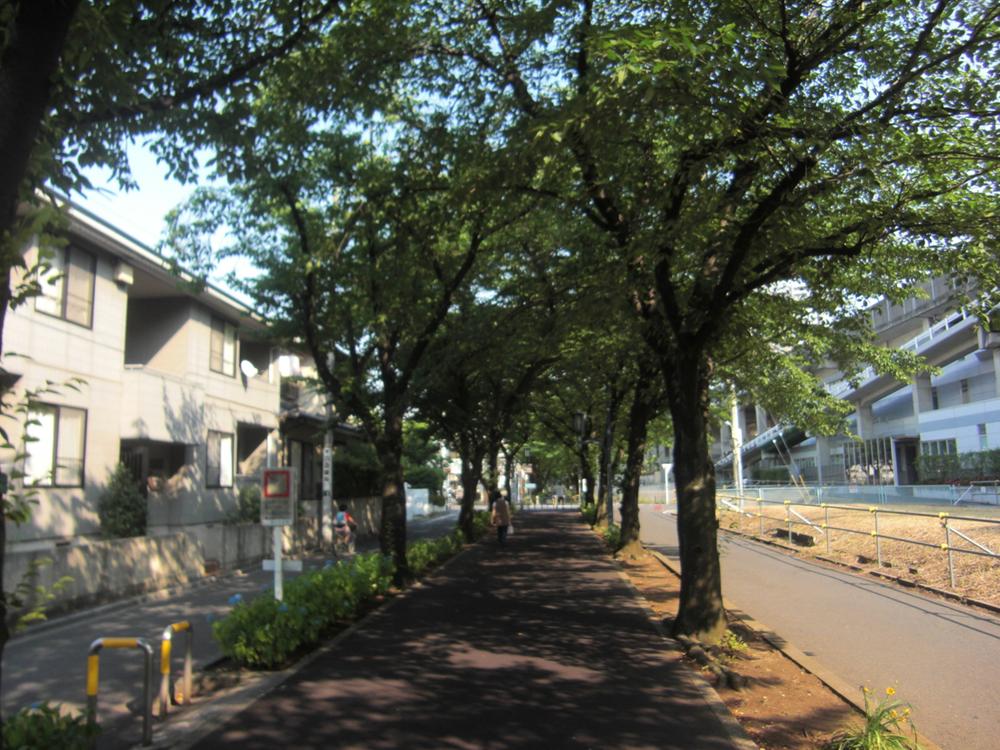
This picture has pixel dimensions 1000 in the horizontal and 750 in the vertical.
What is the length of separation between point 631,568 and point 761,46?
12480 millimetres

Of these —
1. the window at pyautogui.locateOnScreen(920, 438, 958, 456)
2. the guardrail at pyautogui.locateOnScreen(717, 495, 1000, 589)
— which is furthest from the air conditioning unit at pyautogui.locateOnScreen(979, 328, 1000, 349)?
the guardrail at pyautogui.locateOnScreen(717, 495, 1000, 589)

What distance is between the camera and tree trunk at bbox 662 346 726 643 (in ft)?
28.4

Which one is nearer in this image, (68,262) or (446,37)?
(446,37)

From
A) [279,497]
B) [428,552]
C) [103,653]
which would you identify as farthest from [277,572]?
[428,552]

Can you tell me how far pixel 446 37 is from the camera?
9.73m

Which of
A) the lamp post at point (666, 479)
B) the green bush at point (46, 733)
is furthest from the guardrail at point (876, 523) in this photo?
the green bush at point (46, 733)

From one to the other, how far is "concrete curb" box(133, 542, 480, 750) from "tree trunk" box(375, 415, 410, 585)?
4557mm

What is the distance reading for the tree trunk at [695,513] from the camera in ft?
28.4

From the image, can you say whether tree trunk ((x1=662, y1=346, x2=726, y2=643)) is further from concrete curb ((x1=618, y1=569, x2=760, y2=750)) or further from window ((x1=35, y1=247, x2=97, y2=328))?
window ((x1=35, y1=247, x2=97, y2=328))

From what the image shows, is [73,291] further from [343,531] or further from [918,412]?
[918,412]

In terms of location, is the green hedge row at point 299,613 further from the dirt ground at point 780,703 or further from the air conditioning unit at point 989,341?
the air conditioning unit at point 989,341

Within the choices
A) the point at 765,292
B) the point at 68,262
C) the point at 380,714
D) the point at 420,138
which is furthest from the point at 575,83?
the point at 68,262

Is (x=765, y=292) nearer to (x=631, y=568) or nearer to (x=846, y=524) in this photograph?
(x=631, y=568)

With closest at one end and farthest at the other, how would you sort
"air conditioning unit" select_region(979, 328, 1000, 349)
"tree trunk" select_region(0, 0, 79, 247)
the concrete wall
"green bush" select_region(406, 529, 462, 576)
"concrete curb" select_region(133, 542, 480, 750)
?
"tree trunk" select_region(0, 0, 79, 247)
"concrete curb" select_region(133, 542, 480, 750)
the concrete wall
"green bush" select_region(406, 529, 462, 576)
"air conditioning unit" select_region(979, 328, 1000, 349)
